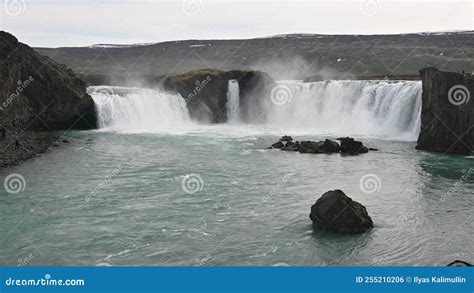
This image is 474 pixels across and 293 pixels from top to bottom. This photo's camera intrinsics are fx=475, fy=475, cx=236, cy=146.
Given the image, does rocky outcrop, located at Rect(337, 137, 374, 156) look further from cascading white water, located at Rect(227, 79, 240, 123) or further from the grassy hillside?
the grassy hillside

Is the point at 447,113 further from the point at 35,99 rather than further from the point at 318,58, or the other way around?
the point at 318,58

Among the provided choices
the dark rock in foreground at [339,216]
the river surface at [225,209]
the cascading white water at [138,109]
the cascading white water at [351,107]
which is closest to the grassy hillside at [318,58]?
the cascading white water at [351,107]

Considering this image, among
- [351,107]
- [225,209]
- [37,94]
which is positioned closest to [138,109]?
[37,94]

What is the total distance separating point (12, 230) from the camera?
20.3 meters

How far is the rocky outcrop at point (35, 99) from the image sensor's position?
148 feet

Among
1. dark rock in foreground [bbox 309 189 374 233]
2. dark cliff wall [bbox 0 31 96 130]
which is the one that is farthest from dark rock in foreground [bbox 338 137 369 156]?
dark cliff wall [bbox 0 31 96 130]

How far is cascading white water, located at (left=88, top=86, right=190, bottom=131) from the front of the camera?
5869 centimetres

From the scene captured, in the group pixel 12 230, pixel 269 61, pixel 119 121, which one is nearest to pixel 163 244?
pixel 12 230

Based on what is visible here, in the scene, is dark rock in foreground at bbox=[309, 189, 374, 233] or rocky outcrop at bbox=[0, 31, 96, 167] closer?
dark rock in foreground at bbox=[309, 189, 374, 233]

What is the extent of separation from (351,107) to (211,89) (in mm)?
20443

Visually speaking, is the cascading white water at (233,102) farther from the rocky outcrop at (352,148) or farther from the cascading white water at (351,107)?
the rocky outcrop at (352,148)

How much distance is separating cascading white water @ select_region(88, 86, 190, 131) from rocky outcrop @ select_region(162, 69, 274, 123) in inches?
80.1

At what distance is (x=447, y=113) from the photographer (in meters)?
41.0

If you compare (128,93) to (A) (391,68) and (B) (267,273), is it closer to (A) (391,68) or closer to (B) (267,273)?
(B) (267,273)
